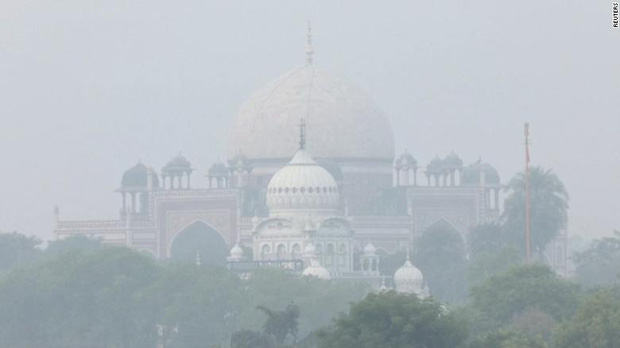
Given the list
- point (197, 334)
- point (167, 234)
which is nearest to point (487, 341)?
point (197, 334)

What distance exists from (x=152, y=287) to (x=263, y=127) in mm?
35347

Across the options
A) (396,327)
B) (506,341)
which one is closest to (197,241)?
(396,327)

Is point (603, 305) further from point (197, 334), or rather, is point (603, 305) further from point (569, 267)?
point (569, 267)

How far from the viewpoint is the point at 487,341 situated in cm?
5878

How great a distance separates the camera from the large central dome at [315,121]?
126m

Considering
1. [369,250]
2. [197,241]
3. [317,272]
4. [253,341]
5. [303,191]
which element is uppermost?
[303,191]

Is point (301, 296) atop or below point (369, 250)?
below

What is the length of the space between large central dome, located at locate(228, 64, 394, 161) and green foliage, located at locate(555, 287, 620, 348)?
2635 inches

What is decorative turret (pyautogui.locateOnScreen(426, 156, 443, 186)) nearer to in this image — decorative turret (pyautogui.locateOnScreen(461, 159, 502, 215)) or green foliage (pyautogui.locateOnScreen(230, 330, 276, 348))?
decorative turret (pyautogui.locateOnScreen(461, 159, 502, 215))

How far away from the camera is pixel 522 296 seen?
72750 mm

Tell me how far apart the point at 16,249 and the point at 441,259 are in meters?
14.6

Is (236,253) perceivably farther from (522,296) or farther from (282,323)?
(282,323)

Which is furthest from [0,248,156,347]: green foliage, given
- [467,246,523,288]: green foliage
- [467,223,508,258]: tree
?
[467,223,508,258]: tree

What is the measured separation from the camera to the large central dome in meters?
126
